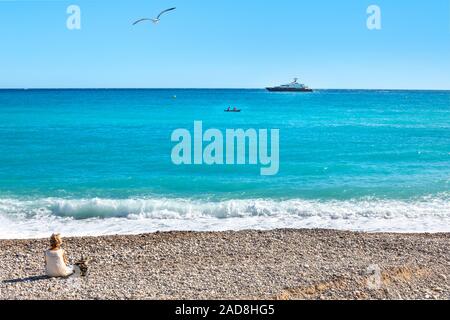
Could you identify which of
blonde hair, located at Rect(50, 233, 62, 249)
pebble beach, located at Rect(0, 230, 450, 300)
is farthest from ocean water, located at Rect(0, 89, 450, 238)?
blonde hair, located at Rect(50, 233, 62, 249)

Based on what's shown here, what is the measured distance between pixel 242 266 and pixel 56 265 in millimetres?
3721

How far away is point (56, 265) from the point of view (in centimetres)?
1052

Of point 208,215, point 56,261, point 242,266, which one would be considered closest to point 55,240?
point 56,261

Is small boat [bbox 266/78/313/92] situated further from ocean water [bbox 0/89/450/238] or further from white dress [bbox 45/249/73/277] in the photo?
white dress [bbox 45/249/73/277]

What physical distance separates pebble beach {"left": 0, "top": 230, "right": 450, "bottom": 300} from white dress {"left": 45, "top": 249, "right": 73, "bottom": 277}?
0.17m

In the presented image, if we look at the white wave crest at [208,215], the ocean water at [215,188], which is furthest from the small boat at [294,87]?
the white wave crest at [208,215]

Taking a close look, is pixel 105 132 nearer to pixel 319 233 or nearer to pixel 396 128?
pixel 396 128

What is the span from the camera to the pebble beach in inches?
382

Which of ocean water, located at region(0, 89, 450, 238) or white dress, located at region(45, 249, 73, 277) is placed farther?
ocean water, located at region(0, 89, 450, 238)

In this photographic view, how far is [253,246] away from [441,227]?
6.76 metres

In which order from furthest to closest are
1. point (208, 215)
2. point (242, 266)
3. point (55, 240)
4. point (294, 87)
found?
point (294, 87) → point (208, 215) → point (242, 266) → point (55, 240)

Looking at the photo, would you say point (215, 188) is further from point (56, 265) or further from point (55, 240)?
point (55, 240)

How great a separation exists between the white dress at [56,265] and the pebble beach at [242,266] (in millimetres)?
167

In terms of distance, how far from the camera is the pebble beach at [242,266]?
9711mm
